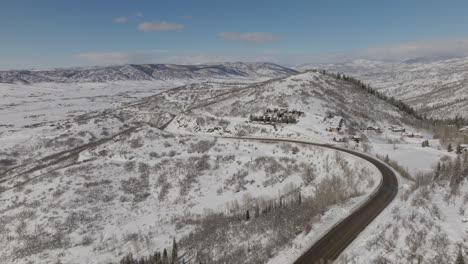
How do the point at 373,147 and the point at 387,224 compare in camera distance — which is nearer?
the point at 387,224

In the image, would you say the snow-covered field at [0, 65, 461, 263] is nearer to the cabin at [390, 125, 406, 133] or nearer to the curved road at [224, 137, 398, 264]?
the curved road at [224, 137, 398, 264]

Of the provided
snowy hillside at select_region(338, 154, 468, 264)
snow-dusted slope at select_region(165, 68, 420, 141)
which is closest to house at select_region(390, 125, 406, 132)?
snow-dusted slope at select_region(165, 68, 420, 141)

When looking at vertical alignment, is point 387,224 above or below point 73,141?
above

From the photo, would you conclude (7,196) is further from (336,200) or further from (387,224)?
(387,224)

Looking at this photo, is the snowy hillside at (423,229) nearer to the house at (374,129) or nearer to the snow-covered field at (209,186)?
the snow-covered field at (209,186)

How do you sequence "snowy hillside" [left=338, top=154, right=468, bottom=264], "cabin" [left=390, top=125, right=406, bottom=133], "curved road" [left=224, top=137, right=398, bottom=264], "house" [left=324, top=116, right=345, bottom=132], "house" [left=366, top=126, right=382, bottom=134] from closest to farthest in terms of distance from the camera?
"snowy hillside" [left=338, top=154, right=468, bottom=264], "curved road" [left=224, top=137, right=398, bottom=264], "house" [left=324, top=116, right=345, bottom=132], "house" [left=366, top=126, right=382, bottom=134], "cabin" [left=390, top=125, right=406, bottom=133]

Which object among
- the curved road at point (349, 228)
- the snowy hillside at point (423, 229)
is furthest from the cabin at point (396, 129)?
the snowy hillside at point (423, 229)

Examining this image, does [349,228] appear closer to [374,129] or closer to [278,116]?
[374,129]

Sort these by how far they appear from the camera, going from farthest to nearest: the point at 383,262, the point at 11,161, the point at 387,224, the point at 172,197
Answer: the point at 11,161 → the point at 172,197 → the point at 387,224 → the point at 383,262

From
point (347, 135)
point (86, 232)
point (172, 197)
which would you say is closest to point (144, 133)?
point (172, 197)
